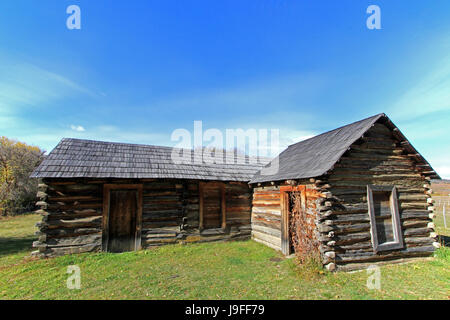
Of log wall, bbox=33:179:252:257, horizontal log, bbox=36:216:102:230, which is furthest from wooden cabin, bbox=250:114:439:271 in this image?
horizontal log, bbox=36:216:102:230

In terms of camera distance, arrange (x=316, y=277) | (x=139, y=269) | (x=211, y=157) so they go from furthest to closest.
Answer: (x=211, y=157), (x=139, y=269), (x=316, y=277)

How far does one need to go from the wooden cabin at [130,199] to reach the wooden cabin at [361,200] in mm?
2969

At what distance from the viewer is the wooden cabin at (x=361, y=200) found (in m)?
6.65

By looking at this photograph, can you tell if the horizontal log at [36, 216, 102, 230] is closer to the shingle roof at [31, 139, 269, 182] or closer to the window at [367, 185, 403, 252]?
the shingle roof at [31, 139, 269, 182]

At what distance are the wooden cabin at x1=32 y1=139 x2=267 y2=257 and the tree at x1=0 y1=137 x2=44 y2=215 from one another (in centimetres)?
1525

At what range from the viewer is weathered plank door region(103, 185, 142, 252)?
8.66 m

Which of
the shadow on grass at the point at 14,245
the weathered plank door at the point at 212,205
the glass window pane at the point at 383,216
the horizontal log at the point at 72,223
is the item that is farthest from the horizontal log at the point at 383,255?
the shadow on grass at the point at 14,245

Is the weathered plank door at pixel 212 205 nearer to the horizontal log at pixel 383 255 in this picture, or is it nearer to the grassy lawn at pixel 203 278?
the grassy lawn at pixel 203 278

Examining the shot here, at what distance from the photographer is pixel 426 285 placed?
18.2 feet

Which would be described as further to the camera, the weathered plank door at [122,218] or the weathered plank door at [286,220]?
the weathered plank door at [122,218]

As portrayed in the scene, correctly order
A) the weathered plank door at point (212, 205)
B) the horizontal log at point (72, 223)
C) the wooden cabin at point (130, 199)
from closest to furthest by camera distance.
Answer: the horizontal log at point (72, 223), the wooden cabin at point (130, 199), the weathered plank door at point (212, 205)
